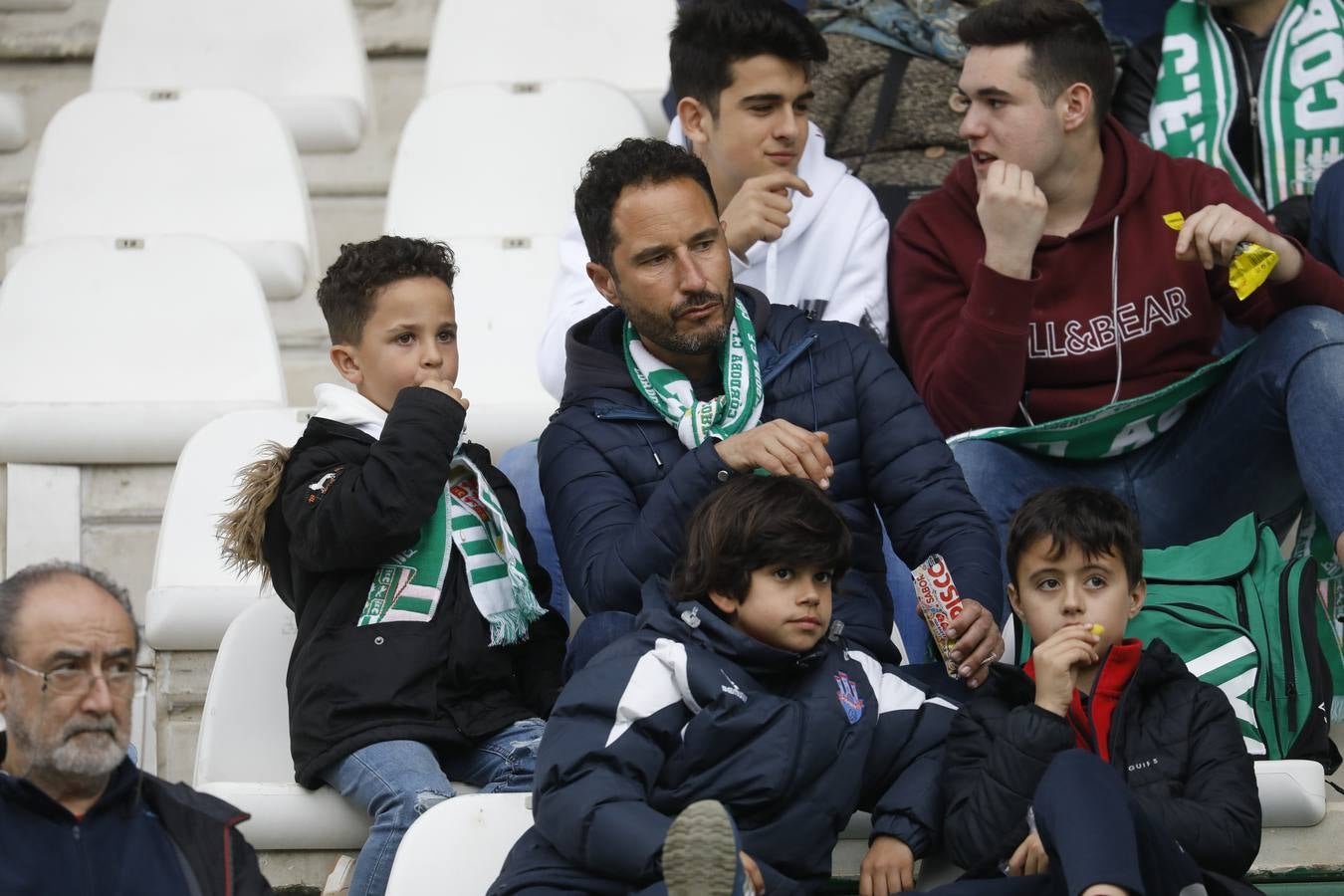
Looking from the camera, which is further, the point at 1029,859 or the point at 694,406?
the point at 694,406

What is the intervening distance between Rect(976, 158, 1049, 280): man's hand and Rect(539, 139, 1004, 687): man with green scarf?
0.30m

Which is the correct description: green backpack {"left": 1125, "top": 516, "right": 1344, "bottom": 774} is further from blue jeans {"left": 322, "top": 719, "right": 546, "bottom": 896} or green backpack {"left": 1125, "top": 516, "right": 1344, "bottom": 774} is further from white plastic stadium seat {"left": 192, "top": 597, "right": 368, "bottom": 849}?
white plastic stadium seat {"left": 192, "top": 597, "right": 368, "bottom": 849}

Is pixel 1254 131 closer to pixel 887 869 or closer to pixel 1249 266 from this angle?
pixel 1249 266

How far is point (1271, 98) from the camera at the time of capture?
154 inches

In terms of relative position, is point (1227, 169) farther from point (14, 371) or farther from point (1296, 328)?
Result: point (14, 371)

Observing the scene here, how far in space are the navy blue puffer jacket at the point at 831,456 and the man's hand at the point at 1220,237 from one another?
0.51 meters

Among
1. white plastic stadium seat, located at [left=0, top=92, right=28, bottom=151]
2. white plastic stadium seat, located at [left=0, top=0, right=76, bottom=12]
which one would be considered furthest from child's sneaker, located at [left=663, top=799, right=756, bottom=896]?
white plastic stadium seat, located at [left=0, top=0, right=76, bottom=12]

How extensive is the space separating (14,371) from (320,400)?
125cm

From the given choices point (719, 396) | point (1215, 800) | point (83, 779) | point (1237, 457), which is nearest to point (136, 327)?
point (719, 396)

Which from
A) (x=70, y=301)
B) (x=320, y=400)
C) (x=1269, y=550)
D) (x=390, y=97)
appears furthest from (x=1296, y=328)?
(x=390, y=97)

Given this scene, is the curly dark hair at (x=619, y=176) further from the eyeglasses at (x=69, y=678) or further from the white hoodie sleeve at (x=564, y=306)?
the eyeglasses at (x=69, y=678)

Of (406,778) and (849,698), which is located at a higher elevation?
(849,698)

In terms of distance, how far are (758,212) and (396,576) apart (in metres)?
0.91

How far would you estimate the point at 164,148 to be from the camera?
4.57 meters
